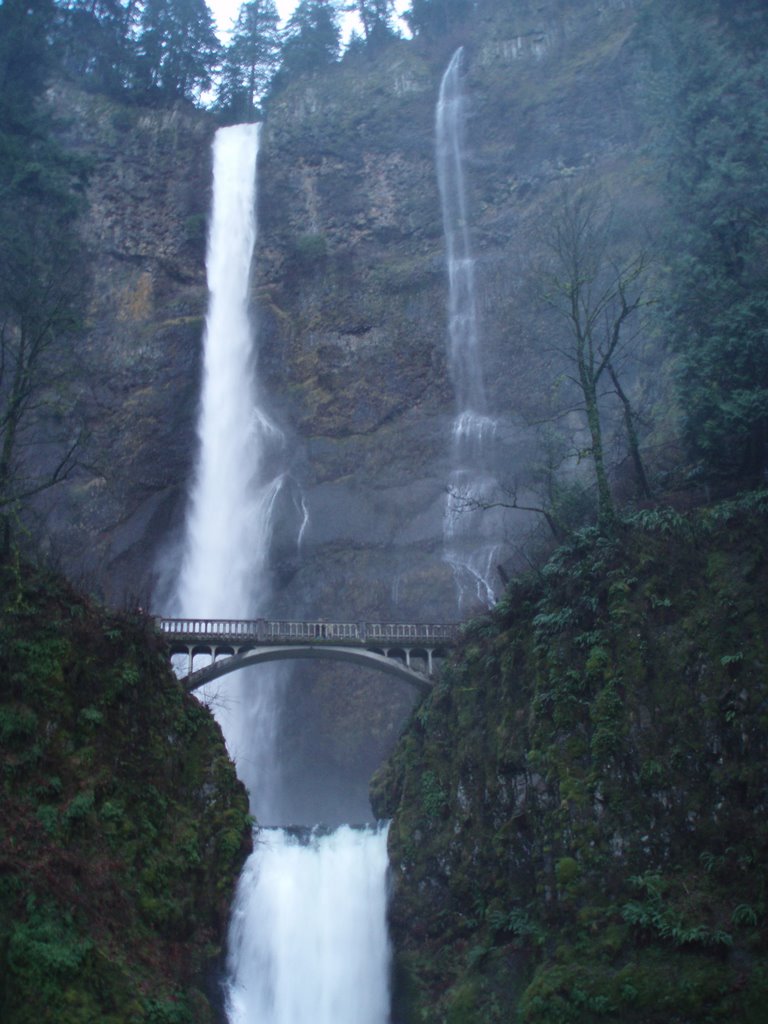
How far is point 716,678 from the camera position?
16.2m

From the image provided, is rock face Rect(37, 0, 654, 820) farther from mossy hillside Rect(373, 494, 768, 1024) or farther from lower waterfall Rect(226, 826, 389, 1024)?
mossy hillside Rect(373, 494, 768, 1024)

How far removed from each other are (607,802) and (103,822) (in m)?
9.12

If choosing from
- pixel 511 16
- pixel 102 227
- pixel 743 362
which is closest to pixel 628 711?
Answer: pixel 743 362

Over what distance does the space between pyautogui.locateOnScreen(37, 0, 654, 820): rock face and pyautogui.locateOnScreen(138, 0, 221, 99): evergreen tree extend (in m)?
2.73

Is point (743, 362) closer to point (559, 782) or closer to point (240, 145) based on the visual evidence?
point (559, 782)

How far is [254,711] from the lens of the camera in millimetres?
34562

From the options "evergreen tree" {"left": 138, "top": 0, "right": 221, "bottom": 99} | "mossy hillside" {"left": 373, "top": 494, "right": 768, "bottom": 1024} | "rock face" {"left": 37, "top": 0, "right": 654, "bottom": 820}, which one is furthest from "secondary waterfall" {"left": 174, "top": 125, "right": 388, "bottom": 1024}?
"evergreen tree" {"left": 138, "top": 0, "right": 221, "bottom": 99}

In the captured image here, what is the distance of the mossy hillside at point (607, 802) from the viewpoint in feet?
45.7

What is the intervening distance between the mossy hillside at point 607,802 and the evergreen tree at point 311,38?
42.2 meters

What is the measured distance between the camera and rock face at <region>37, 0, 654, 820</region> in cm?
3597

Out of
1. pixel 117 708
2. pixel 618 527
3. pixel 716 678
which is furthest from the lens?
pixel 618 527

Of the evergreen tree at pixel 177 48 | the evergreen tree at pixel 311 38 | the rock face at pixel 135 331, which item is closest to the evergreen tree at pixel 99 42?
the evergreen tree at pixel 177 48

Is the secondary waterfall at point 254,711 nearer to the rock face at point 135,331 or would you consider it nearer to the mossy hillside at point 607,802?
the rock face at point 135,331

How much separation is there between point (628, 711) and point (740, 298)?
10.9m
